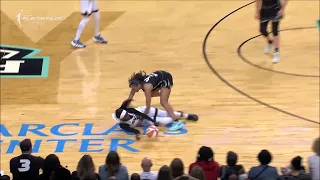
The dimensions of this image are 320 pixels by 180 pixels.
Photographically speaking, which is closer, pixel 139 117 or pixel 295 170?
pixel 295 170

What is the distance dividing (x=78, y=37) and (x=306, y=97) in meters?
Answer: 4.54

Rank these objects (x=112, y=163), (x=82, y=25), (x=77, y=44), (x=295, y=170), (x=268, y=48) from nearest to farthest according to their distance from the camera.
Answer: (x=112, y=163)
(x=295, y=170)
(x=268, y=48)
(x=82, y=25)
(x=77, y=44)

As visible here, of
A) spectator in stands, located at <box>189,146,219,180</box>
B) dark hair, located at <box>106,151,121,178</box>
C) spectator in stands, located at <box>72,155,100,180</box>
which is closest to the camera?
spectator in stands, located at <box>72,155,100,180</box>

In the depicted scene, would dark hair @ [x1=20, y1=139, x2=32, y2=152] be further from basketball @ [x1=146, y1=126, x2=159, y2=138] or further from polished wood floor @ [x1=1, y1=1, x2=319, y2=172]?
basketball @ [x1=146, y1=126, x2=159, y2=138]

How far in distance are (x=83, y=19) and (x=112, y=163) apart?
5648 millimetres

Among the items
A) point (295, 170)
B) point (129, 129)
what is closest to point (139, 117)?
point (129, 129)

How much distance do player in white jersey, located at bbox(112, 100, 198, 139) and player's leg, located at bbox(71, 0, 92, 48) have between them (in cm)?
287

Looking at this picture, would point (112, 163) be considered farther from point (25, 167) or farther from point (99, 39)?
point (99, 39)

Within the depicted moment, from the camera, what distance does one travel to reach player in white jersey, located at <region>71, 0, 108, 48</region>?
1104cm

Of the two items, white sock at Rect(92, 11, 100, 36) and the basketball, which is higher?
white sock at Rect(92, 11, 100, 36)

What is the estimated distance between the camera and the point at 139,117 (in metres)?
8.73

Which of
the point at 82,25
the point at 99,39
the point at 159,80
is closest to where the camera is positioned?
the point at 159,80

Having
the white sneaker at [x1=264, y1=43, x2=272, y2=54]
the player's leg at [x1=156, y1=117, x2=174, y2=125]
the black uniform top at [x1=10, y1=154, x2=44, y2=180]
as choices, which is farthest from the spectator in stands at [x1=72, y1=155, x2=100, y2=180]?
the white sneaker at [x1=264, y1=43, x2=272, y2=54]

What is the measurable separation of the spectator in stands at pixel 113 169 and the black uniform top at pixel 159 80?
8.59 ft
